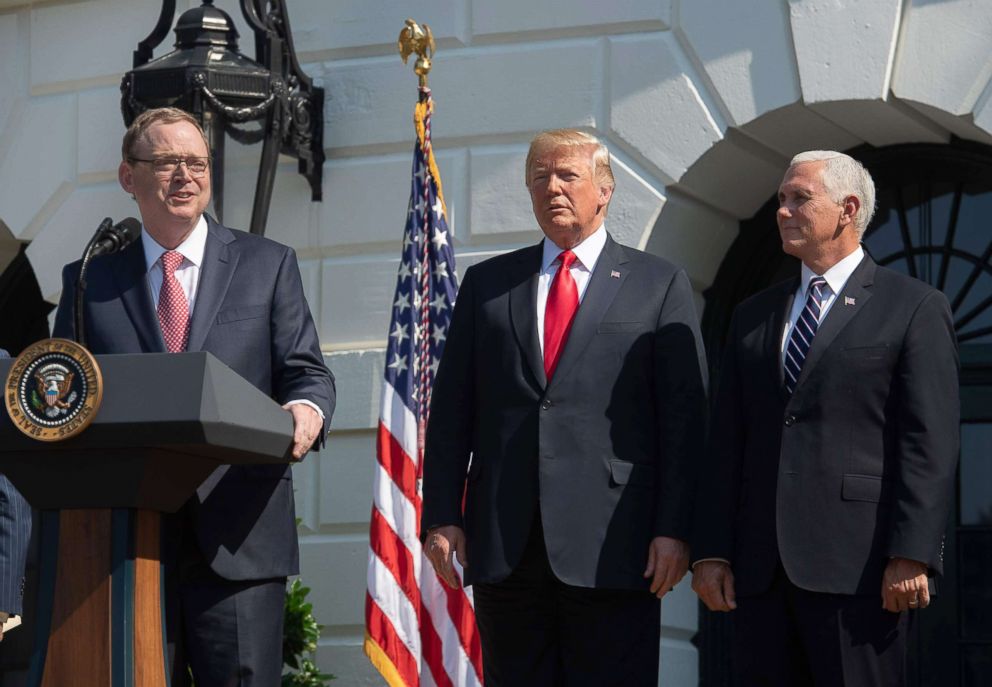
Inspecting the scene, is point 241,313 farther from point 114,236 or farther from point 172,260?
point 114,236

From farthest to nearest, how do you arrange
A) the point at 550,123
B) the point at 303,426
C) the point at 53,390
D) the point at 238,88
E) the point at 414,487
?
→ the point at 550,123 → the point at 238,88 → the point at 414,487 → the point at 303,426 → the point at 53,390

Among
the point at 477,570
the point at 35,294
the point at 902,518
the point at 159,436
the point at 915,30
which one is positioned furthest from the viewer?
the point at 35,294

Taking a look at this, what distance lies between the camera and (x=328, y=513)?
672 cm

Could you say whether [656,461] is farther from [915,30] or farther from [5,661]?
[5,661]

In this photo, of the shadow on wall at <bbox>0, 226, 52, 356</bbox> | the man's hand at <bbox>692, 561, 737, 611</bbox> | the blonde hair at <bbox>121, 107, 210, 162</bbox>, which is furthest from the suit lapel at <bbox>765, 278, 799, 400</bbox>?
the shadow on wall at <bbox>0, 226, 52, 356</bbox>

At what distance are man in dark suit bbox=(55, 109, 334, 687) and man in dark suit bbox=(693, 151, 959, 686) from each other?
1.03 m

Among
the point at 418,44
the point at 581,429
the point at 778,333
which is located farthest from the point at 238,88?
the point at 778,333

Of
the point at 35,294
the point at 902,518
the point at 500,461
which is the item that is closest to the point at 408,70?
the point at 35,294

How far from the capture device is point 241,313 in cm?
410

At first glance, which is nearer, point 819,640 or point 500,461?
point 819,640

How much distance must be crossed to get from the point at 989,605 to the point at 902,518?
99.1 inches

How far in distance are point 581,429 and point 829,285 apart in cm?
72

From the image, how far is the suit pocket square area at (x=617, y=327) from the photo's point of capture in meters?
4.27

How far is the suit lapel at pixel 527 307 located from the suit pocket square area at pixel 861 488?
0.77 m
